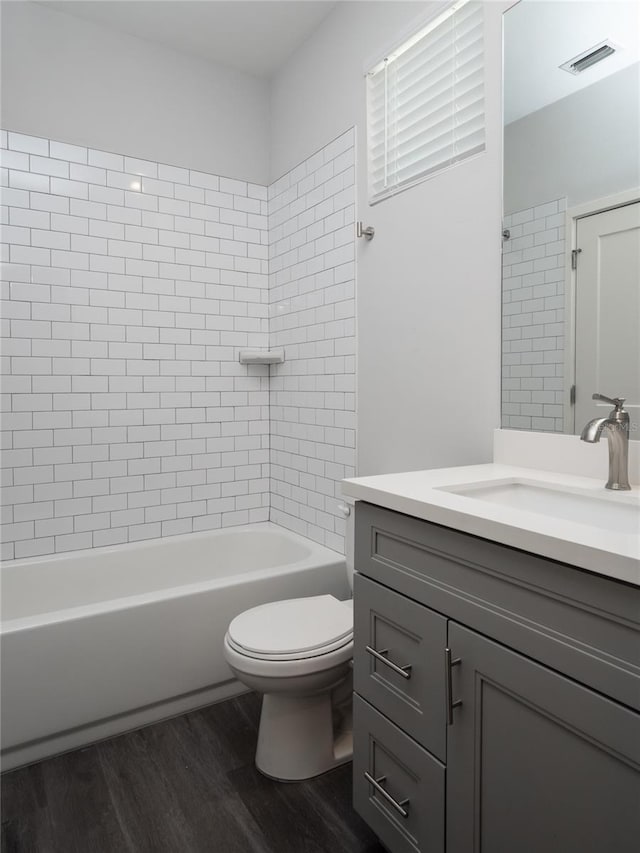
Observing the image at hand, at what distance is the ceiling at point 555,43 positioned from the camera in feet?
4.48

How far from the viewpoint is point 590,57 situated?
1432mm

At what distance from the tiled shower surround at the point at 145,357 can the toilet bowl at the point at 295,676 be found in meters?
0.80

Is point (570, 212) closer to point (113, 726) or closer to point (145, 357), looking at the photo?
point (145, 357)

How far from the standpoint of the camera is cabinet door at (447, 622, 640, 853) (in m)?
0.82

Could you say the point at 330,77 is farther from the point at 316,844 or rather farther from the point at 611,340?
the point at 316,844

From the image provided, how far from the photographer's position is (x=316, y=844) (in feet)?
4.86

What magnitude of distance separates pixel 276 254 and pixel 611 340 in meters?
2.07

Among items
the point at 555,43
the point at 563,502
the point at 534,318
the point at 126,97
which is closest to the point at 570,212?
the point at 534,318

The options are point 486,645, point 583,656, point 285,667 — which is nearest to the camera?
point 583,656

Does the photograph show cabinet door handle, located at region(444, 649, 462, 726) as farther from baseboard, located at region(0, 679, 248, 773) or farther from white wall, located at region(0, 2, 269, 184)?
white wall, located at region(0, 2, 269, 184)

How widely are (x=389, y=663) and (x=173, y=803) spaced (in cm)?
Result: 92

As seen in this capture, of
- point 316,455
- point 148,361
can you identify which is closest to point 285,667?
point 316,455

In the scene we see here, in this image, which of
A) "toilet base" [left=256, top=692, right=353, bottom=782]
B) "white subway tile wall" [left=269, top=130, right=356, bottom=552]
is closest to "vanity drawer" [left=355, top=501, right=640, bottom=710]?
"toilet base" [left=256, top=692, right=353, bottom=782]

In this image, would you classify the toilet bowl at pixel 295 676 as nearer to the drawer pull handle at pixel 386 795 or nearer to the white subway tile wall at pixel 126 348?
the drawer pull handle at pixel 386 795
